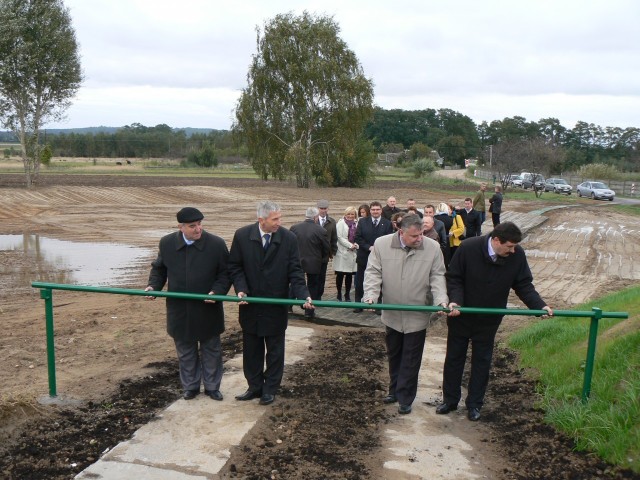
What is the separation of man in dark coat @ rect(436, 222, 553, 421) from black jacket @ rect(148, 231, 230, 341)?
6.83 feet

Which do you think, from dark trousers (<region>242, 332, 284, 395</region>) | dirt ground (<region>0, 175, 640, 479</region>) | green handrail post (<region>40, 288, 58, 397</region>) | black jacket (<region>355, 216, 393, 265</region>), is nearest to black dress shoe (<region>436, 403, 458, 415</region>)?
dirt ground (<region>0, 175, 640, 479</region>)

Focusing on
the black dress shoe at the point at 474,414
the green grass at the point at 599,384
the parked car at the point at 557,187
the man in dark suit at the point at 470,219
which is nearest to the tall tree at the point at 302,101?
the parked car at the point at 557,187

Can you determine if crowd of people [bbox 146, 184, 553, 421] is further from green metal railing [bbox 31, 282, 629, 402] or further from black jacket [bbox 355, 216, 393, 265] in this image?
black jacket [bbox 355, 216, 393, 265]

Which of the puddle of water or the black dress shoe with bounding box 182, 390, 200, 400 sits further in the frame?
the puddle of water

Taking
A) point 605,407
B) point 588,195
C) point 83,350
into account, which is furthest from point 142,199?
point 588,195

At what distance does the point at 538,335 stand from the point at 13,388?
236 inches

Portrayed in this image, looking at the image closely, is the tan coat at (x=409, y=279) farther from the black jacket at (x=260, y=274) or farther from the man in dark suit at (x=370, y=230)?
the man in dark suit at (x=370, y=230)

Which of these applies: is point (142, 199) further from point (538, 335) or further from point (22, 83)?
point (538, 335)

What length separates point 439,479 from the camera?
4539 millimetres

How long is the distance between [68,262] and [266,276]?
11166mm

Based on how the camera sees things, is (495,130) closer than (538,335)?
No

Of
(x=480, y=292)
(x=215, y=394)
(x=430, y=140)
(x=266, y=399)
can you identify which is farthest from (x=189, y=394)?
(x=430, y=140)

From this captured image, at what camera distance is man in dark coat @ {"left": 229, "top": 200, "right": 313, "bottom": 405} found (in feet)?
19.0

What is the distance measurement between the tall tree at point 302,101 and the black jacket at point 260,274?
3663cm
